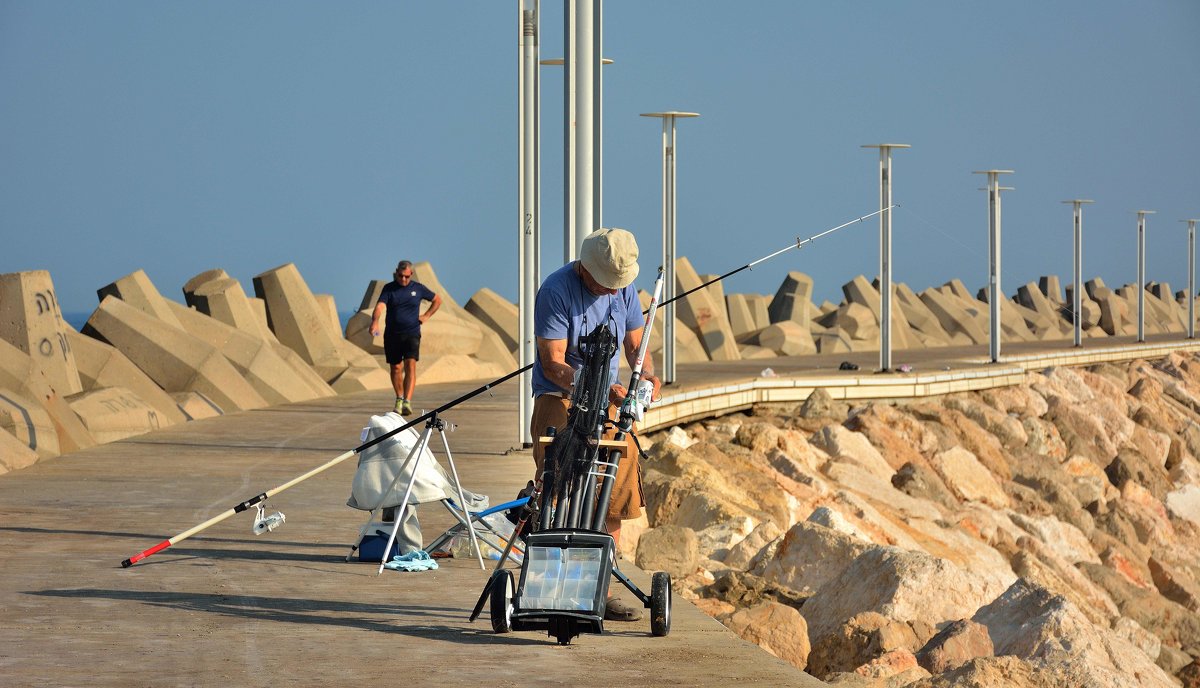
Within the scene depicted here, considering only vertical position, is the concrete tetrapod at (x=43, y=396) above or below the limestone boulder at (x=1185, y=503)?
above

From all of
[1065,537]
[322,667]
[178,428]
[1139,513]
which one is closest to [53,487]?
[178,428]

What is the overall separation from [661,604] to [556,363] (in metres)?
1.14

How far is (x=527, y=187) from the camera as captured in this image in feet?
46.7

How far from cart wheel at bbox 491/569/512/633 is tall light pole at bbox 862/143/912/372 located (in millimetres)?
19083

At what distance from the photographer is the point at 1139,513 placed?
19281mm

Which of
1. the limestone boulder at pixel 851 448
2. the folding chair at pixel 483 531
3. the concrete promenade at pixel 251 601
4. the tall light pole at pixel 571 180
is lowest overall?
the limestone boulder at pixel 851 448

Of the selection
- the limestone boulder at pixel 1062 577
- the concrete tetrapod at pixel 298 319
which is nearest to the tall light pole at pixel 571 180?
the limestone boulder at pixel 1062 577

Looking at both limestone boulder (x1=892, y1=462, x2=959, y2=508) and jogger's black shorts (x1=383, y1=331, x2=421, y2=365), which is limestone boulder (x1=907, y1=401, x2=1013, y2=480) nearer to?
limestone boulder (x1=892, y1=462, x2=959, y2=508)

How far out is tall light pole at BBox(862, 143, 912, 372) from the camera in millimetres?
24875

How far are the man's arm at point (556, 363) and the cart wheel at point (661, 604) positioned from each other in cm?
92

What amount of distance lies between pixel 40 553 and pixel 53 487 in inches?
117

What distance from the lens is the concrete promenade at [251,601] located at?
5980 mm

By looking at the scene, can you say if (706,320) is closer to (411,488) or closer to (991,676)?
(411,488)

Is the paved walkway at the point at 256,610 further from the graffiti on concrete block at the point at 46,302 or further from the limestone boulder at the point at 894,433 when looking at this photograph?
the limestone boulder at the point at 894,433
